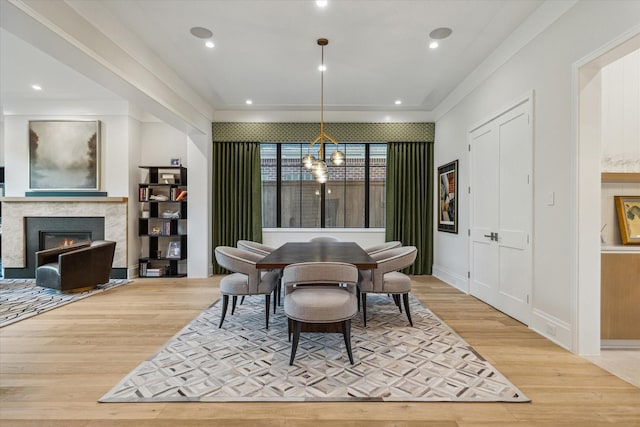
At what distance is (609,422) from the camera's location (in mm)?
1824

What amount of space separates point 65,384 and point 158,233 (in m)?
4.11

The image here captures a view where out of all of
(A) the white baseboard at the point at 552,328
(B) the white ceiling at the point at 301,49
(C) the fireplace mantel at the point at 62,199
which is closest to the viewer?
(A) the white baseboard at the point at 552,328

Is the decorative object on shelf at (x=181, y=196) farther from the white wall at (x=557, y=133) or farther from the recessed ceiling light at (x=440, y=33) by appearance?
the white wall at (x=557, y=133)

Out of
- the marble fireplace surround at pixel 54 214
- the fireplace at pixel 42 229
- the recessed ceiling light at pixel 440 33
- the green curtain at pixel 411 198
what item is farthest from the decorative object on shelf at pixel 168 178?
the recessed ceiling light at pixel 440 33

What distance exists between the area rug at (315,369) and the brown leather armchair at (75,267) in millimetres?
2606

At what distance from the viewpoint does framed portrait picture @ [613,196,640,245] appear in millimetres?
2828

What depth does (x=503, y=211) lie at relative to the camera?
3809mm

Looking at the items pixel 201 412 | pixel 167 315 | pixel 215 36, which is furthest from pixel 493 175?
pixel 167 315

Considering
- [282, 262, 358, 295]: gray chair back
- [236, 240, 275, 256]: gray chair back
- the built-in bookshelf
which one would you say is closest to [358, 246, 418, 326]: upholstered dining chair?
[282, 262, 358, 295]: gray chair back

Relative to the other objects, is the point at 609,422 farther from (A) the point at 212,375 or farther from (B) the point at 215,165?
(B) the point at 215,165

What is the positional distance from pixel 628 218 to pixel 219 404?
365 centimetres

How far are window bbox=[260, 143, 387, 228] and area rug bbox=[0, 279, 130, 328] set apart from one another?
9.95 ft

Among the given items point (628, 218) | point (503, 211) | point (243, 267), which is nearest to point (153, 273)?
point (243, 267)

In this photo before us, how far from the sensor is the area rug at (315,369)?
2102 mm
